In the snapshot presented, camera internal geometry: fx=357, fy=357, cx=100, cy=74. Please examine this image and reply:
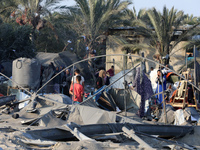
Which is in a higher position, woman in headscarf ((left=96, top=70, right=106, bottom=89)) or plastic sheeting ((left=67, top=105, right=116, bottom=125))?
woman in headscarf ((left=96, top=70, right=106, bottom=89))

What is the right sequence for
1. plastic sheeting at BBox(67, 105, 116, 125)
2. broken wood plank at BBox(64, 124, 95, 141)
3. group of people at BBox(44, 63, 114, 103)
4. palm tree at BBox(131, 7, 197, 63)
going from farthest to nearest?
palm tree at BBox(131, 7, 197, 63) → group of people at BBox(44, 63, 114, 103) → plastic sheeting at BBox(67, 105, 116, 125) → broken wood plank at BBox(64, 124, 95, 141)

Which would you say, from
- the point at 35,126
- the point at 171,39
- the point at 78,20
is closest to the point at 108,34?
the point at 78,20

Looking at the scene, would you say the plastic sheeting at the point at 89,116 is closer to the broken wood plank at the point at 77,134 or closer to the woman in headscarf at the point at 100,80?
the broken wood plank at the point at 77,134

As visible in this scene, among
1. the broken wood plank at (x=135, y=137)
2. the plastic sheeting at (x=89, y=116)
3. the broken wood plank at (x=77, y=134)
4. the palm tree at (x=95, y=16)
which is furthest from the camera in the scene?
the palm tree at (x=95, y=16)

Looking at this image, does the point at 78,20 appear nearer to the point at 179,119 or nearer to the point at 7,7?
the point at 7,7

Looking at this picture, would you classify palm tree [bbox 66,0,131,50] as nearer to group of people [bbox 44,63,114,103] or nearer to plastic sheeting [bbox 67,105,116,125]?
group of people [bbox 44,63,114,103]

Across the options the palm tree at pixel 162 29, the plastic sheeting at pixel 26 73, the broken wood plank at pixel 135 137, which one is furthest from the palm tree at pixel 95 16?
the broken wood plank at pixel 135 137

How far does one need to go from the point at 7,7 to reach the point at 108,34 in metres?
6.77

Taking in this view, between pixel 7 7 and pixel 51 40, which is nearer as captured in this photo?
pixel 7 7

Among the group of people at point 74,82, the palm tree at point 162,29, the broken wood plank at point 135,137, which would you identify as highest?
the palm tree at point 162,29

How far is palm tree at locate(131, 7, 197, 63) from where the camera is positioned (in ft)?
65.4

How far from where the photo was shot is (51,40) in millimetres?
28359

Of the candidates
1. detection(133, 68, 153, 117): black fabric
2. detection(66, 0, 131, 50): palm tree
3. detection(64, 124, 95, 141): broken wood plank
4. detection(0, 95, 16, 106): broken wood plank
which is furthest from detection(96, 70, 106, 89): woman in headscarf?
detection(66, 0, 131, 50): palm tree

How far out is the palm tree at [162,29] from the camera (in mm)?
19938
